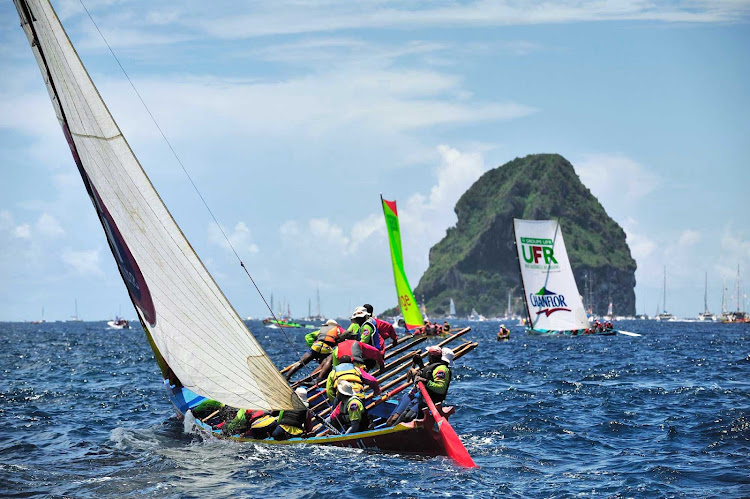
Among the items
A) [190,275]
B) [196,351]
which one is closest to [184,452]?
[196,351]

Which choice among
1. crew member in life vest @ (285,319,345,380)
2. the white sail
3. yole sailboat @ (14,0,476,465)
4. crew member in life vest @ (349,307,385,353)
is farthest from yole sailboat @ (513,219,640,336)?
yole sailboat @ (14,0,476,465)

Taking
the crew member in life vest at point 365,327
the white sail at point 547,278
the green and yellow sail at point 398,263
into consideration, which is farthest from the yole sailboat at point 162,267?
the white sail at point 547,278

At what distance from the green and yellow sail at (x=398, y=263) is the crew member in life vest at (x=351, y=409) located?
28.8 metres

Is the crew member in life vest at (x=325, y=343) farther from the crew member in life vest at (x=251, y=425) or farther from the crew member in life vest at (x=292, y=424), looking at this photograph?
the crew member in life vest at (x=292, y=424)

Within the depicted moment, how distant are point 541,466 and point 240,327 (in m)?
6.26

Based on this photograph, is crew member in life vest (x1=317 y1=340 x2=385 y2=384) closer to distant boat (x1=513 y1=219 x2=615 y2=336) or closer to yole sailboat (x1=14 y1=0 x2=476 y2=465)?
yole sailboat (x1=14 y1=0 x2=476 y2=465)

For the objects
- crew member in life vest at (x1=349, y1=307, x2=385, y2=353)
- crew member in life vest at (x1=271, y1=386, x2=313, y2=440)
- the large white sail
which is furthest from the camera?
crew member in life vest at (x1=349, y1=307, x2=385, y2=353)

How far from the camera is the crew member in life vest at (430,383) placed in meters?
16.8

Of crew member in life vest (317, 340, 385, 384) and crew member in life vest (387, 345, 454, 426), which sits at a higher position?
crew member in life vest (317, 340, 385, 384)

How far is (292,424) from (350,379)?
60.2 inches

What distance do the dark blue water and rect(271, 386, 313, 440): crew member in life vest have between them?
355 millimetres

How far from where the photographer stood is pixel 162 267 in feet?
51.2

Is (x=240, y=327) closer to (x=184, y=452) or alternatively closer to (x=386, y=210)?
(x=184, y=452)

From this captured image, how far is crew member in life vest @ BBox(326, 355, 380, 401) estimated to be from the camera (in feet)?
55.3
